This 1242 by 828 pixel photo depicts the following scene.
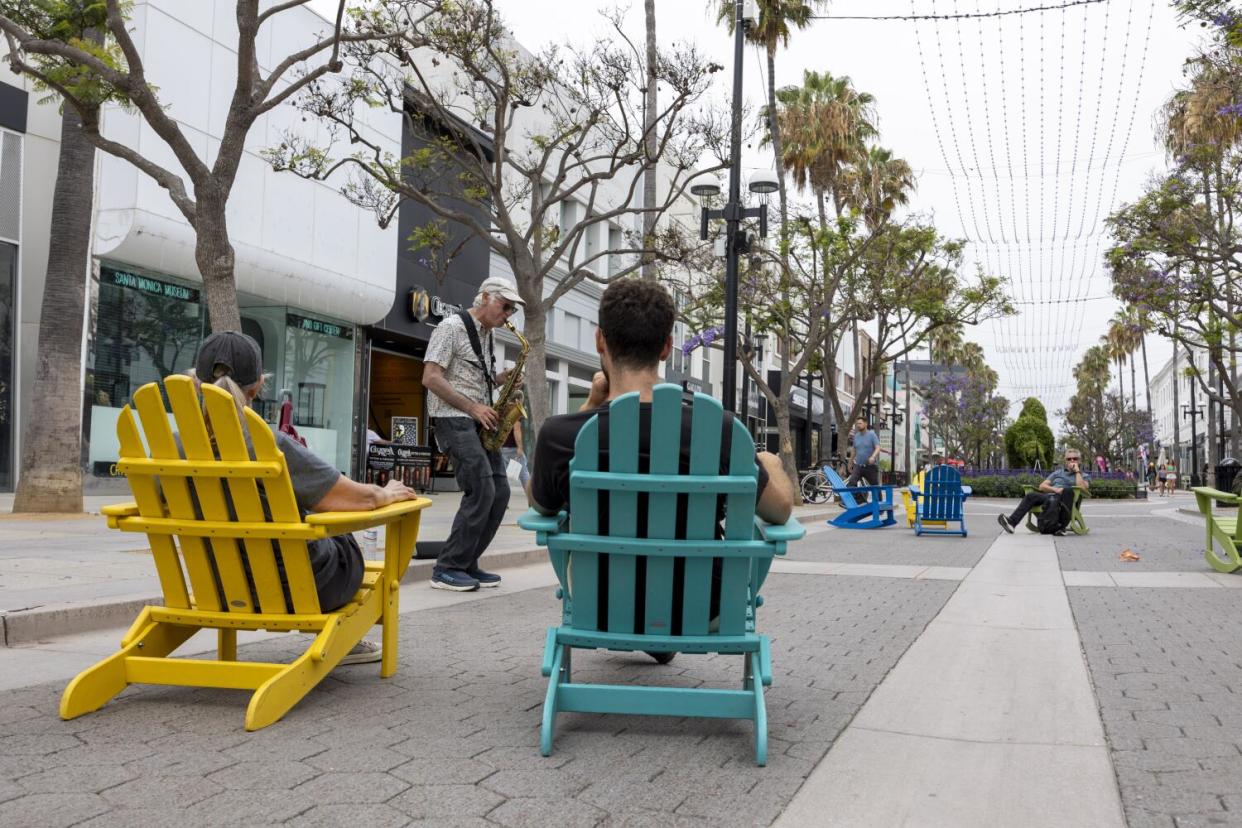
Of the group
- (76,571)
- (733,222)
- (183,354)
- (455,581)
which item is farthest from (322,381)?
(455,581)

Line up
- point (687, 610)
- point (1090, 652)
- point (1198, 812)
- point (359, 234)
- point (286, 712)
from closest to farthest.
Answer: point (1198, 812) < point (687, 610) < point (286, 712) < point (1090, 652) < point (359, 234)

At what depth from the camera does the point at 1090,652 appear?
16.7ft

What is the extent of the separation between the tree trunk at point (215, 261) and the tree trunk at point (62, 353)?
11.8 feet

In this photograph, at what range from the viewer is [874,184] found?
91.9 feet

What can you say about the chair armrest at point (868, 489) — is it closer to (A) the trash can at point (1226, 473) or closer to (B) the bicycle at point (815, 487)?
(B) the bicycle at point (815, 487)

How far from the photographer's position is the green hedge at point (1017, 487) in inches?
1503

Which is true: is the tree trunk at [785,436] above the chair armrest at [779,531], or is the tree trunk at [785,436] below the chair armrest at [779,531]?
above

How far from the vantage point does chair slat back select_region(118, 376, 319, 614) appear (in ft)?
10.3

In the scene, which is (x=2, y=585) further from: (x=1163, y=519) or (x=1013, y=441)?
(x=1013, y=441)

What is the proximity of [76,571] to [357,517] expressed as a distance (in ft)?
13.8

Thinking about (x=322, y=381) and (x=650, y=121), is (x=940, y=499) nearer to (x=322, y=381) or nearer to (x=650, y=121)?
(x=650, y=121)

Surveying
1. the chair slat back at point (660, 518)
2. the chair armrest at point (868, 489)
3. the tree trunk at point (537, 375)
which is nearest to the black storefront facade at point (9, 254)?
the tree trunk at point (537, 375)

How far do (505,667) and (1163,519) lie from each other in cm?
1996

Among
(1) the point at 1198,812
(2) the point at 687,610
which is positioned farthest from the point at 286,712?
(1) the point at 1198,812
